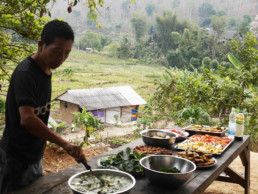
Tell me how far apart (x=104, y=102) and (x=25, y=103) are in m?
7.35

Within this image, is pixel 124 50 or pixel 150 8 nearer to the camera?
pixel 124 50

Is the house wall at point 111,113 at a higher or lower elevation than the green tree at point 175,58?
lower

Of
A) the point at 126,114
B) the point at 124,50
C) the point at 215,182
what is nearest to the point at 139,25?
the point at 124,50

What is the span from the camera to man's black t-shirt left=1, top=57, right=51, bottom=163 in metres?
1.02

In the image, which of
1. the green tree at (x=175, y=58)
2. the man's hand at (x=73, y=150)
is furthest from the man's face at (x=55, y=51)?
the green tree at (x=175, y=58)

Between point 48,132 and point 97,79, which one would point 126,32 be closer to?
point 97,79

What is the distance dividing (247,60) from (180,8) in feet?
62.8

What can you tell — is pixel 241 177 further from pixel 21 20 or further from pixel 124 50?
pixel 124 50

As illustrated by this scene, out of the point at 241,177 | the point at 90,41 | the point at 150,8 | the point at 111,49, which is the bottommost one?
the point at 241,177

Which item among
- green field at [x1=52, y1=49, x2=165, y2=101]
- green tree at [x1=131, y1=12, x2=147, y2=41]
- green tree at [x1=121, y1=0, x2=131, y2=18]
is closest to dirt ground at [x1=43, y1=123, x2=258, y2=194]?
green field at [x1=52, y1=49, x2=165, y2=101]

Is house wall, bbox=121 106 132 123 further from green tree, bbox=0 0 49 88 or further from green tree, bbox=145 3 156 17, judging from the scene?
green tree, bbox=145 3 156 17

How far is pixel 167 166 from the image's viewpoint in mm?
1264

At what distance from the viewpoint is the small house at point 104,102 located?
800 centimetres

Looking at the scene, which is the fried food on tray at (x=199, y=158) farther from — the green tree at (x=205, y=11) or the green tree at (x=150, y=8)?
the green tree at (x=205, y=11)
